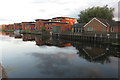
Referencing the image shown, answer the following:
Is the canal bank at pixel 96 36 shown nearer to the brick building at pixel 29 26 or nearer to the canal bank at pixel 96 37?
the canal bank at pixel 96 37

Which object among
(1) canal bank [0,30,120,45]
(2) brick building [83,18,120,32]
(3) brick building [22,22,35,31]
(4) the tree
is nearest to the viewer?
(1) canal bank [0,30,120,45]

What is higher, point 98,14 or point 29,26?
point 98,14

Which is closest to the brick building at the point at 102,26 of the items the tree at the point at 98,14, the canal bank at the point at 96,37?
the canal bank at the point at 96,37

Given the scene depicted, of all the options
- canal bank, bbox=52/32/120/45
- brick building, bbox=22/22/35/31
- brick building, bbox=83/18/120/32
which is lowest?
canal bank, bbox=52/32/120/45

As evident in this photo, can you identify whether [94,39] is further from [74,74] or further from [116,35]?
[74,74]

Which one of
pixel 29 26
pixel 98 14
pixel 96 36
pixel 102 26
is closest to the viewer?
pixel 96 36

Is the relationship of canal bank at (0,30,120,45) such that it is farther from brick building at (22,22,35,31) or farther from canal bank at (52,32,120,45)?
brick building at (22,22,35,31)

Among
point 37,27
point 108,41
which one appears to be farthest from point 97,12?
point 37,27

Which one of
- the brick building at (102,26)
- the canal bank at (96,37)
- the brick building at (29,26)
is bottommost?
the canal bank at (96,37)

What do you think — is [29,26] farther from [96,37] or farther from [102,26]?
[96,37]

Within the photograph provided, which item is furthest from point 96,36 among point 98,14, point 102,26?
point 98,14

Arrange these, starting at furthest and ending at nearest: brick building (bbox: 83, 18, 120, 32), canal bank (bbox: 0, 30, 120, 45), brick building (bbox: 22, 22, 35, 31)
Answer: brick building (bbox: 22, 22, 35, 31)
brick building (bbox: 83, 18, 120, 32)
canal bank (bbox: 0, 30, 120, 45)

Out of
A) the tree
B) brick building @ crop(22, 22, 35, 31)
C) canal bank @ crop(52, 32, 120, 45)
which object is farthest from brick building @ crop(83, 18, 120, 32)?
brick building @ crop(22, 22, 35, 31)

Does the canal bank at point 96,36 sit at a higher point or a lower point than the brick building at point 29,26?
lower
